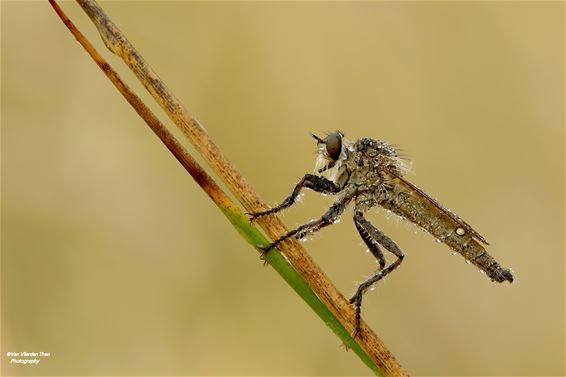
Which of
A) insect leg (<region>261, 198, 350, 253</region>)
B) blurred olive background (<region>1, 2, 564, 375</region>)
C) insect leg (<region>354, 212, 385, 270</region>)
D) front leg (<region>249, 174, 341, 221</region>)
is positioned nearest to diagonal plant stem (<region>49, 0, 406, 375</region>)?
insect leg (<region>261, 198, 350, 253</region>)

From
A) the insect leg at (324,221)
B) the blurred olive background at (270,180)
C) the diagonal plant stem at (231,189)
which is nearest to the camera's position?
the diagonal plant stem at (231,189)

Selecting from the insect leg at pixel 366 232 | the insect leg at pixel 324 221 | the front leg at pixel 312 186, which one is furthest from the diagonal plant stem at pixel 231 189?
the insect leg at pixel 366 232

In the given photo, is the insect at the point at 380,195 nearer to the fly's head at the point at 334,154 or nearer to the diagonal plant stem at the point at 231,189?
the fly's head at the point at 334,154

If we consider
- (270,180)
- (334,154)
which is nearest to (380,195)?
(334,154)

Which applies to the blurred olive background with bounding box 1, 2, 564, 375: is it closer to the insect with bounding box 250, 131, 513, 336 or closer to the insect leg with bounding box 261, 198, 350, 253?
the insect with bounding box 250, 131, 513, 336

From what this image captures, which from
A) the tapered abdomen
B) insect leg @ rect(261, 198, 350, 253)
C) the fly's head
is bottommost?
the tapered abdomen
